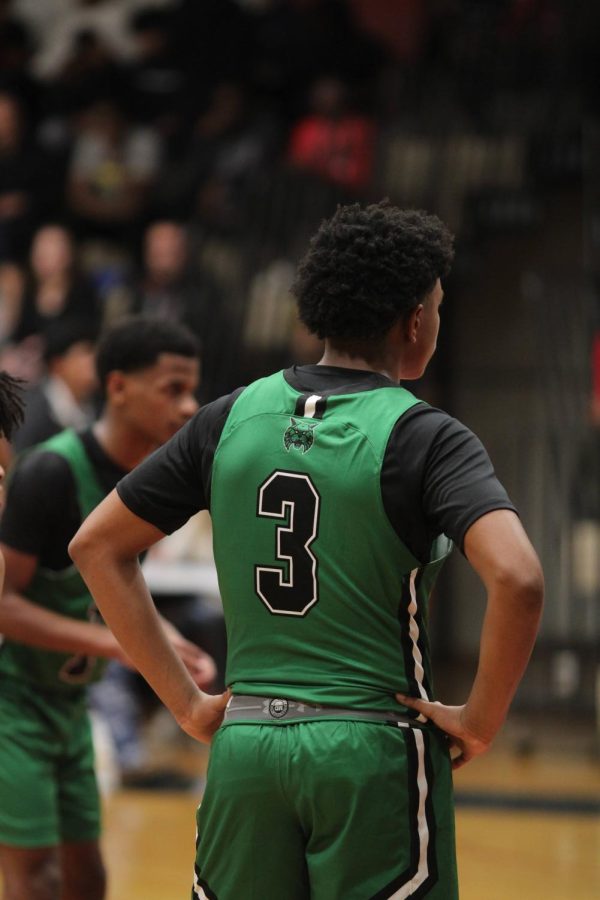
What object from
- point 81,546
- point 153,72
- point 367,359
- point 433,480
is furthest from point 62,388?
point 153,72

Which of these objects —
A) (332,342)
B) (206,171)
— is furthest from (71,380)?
(332,342)

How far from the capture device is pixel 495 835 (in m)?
6.40

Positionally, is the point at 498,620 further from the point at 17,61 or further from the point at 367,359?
the point at 17,61

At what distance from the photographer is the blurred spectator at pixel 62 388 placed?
24.3 ft

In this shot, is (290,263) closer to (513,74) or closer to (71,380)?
(513,74)

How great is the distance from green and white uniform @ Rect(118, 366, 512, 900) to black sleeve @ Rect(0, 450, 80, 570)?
1243 millimetres

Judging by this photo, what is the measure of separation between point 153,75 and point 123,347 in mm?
9470

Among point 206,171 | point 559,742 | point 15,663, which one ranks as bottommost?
point 559,742

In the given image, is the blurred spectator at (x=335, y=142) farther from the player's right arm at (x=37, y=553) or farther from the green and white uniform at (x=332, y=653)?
the green and white uniform at (x=332, y=653)

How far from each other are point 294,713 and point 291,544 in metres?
0.28

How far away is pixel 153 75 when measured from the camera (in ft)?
42.9

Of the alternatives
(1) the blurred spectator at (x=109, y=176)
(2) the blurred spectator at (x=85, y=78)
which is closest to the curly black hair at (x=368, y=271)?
(1) the blurred spectator at (x=109, y=176)

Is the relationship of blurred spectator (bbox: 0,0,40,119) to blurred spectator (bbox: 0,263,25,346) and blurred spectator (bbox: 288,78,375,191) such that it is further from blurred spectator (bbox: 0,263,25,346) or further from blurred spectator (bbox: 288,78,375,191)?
blurred spectator (bbox: 288,78,375,191)

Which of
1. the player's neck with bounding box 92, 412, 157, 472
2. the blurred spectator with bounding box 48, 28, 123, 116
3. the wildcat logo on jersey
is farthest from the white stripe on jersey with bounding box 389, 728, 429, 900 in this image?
the blurred spectator with bounding box 48, 28, 123, 116
